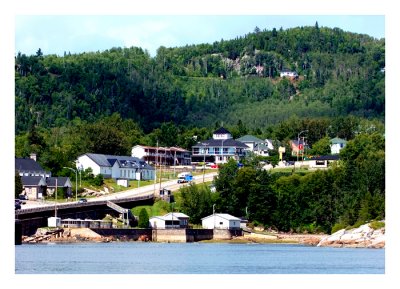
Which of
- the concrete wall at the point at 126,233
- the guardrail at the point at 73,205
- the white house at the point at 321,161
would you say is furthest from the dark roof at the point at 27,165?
the white house at the point at 321,161

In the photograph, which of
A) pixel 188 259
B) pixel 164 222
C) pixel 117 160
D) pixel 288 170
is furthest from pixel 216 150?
pixel 188 259

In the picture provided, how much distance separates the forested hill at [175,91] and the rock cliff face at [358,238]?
6386 centimetres

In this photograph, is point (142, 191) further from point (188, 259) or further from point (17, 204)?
point (188, 259)

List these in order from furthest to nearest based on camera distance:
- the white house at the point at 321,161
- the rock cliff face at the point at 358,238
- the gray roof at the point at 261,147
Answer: the gray roof at the point at 261,147 → the white house at the point at 321,161 → the rock cliff face at the point at 358,238

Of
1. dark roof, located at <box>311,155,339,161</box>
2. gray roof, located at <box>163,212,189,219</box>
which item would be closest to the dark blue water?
gray roof, located at <box>163,212,189,219</box>

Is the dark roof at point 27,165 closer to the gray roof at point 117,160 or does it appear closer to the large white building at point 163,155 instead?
the gray roof at point 117,160

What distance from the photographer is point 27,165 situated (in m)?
94.8

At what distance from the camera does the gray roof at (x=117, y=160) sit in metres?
102

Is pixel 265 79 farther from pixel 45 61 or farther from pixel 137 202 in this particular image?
pixel 137 202

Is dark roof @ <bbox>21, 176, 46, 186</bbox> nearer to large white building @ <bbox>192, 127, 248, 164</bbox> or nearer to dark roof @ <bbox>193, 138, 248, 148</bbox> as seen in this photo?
large white building @ <bbox>192, 127, 248, 164</bbox>

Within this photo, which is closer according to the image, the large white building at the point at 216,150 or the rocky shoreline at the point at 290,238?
the rocky shoreline at the point at 290,238

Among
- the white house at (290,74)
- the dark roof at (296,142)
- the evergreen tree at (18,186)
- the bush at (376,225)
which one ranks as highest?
the white house at (290,74)

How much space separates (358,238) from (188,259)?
1956 cm

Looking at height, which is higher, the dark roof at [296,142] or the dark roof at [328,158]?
the dark roof at [296,142]
